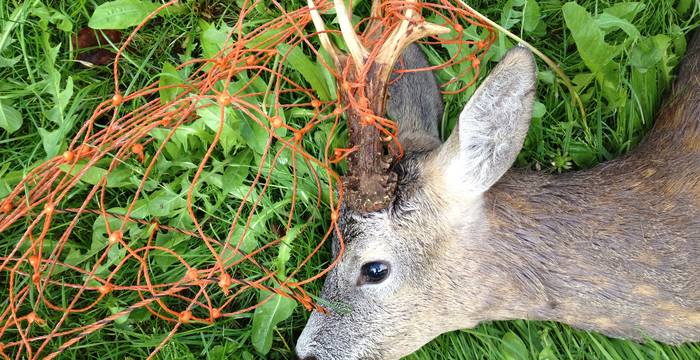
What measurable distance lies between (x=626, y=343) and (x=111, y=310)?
2633 mm

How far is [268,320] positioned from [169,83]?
1.35 meters

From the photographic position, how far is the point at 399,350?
3742 millimetres

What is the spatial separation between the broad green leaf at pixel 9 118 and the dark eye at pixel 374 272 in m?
2.07

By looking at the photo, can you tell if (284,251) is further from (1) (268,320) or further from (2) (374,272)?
(2) (374,272)

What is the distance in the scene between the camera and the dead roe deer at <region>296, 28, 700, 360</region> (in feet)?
11.6

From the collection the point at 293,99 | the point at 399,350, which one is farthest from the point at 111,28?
the point at 399,350

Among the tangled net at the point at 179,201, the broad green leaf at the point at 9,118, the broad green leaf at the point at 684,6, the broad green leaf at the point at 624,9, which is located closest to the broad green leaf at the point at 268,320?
the tangled net at the point at 179,201

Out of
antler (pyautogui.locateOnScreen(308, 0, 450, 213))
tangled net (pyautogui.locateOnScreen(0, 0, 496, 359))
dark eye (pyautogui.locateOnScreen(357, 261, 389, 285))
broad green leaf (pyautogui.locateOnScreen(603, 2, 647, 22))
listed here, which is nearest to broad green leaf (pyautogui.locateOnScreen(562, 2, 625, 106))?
broad green leaf (pyautogui.locateOnScreen(603, 2, 647, 22))

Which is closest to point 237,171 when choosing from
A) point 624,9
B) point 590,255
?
point 590,255

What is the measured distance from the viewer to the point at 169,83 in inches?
168

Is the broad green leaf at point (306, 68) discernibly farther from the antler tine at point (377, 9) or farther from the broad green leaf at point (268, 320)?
the broad green leaf at point (268, 320)

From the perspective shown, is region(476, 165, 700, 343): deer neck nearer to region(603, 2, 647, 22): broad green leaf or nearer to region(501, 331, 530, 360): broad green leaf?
region(501, 331, 530, 360): broad green leaf

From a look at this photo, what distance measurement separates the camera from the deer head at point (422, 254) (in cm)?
339

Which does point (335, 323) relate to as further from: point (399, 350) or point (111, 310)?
point (111, 310)
